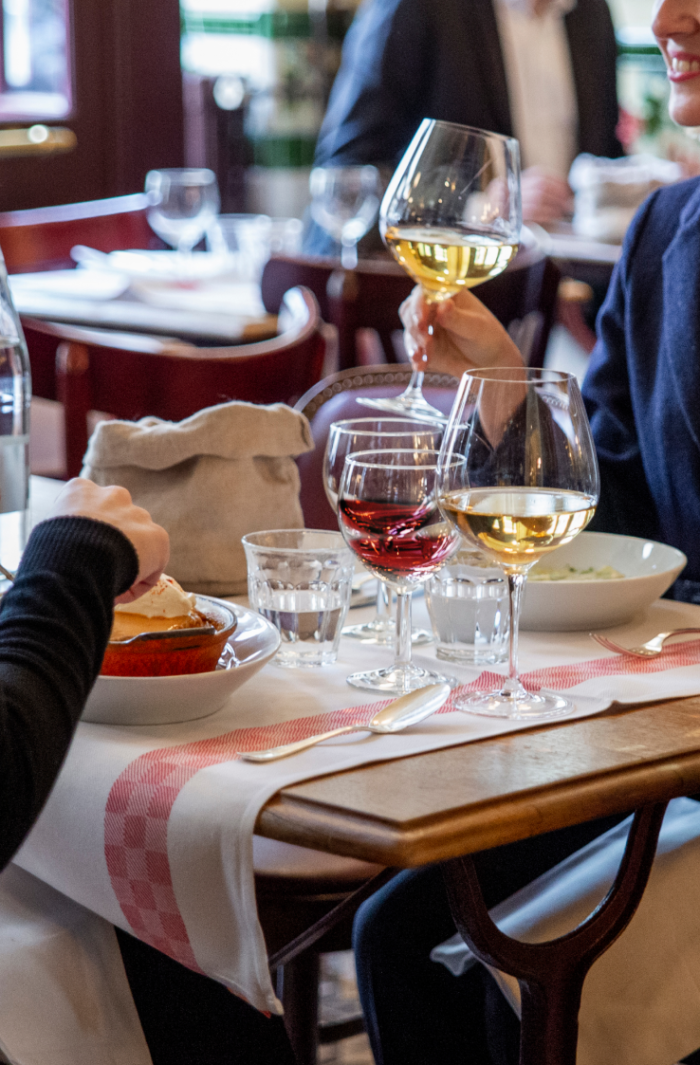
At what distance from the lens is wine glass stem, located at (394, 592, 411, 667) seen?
3.06 feet

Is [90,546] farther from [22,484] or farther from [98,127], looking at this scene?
[98,127]

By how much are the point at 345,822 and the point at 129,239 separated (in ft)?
10.3

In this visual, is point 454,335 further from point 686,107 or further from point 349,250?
point 349,250

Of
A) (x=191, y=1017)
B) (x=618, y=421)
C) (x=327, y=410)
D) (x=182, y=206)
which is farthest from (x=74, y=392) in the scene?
(x=191, y=1017)

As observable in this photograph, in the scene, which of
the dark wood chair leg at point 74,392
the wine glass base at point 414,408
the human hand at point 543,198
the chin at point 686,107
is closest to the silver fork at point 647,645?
the wine glass base at point 414,408

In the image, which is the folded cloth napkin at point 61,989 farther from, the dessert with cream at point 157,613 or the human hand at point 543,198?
the human hand at point 543,198

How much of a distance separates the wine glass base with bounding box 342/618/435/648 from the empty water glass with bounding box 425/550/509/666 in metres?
0.04

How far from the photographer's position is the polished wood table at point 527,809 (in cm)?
68

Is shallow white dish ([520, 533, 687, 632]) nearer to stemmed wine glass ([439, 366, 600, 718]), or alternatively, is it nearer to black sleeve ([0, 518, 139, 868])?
stemmed wine glass ([439, 366, 600, 718])

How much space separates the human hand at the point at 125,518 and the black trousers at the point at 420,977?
0.44m

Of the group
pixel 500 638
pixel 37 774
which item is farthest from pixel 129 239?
pixel 37 774

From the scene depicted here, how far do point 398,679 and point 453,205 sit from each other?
0.50 m

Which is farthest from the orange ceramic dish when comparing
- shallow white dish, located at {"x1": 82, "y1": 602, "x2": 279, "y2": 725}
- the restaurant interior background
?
the restaurant interior background

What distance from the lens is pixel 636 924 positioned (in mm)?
971
